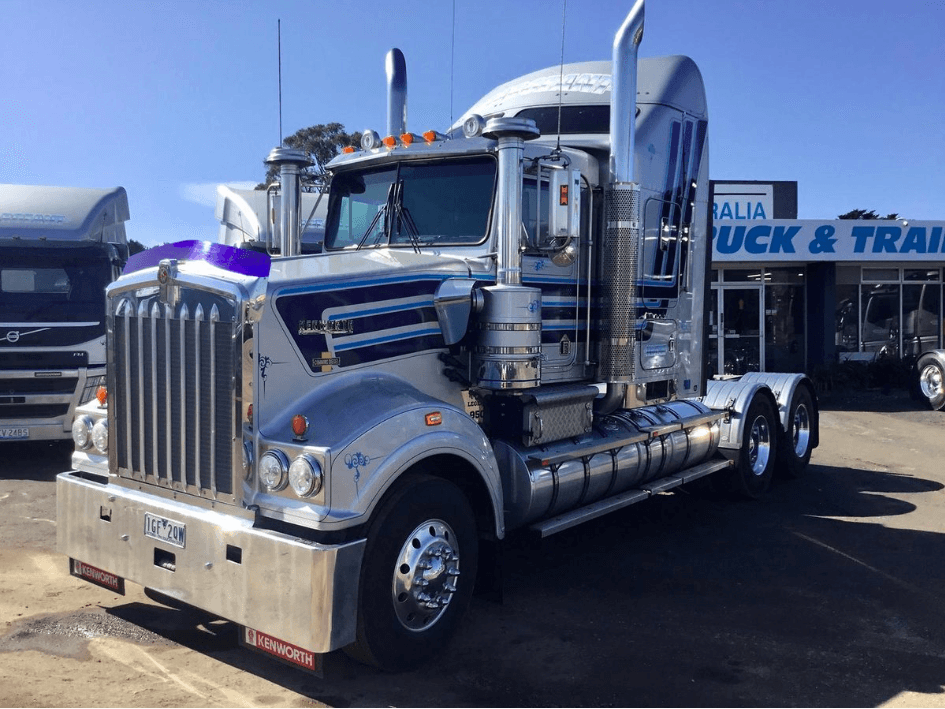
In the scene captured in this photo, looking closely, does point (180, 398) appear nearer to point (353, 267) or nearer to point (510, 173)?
point (353, 267)

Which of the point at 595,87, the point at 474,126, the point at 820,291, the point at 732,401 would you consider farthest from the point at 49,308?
the point at 820,291

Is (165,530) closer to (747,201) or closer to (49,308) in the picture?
(49,308)

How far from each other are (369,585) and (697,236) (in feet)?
17.2

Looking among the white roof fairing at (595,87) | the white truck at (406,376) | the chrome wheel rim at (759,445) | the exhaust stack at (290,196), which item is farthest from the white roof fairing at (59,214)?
the chrome wheel rim at (759,445)

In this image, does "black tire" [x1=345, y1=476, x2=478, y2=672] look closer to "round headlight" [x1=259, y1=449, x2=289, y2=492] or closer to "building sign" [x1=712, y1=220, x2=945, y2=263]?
"round headlight" [x1=259, y1=449, x2=289, y2=492]

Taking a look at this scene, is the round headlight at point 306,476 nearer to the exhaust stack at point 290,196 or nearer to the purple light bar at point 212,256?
the purple light bar at point 212,256

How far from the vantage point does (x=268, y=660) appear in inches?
184

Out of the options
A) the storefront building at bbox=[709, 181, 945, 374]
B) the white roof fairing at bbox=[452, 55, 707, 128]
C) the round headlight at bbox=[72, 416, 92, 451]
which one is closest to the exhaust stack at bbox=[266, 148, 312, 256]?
the white roof fairing at bbox=[452, 55, 707, 128]

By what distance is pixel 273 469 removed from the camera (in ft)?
13.6

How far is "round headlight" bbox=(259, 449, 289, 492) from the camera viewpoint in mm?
4141

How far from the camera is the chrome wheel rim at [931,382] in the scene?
16328 millimetres

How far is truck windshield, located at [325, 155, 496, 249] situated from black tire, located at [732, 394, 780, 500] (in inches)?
173

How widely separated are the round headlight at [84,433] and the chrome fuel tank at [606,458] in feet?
8.36

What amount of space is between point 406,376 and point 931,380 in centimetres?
1467
